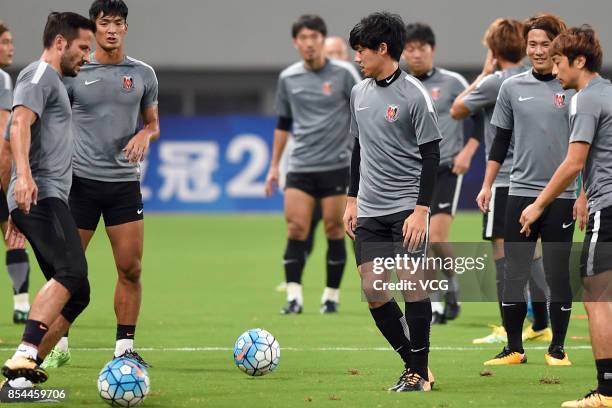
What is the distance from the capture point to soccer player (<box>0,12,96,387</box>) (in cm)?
712

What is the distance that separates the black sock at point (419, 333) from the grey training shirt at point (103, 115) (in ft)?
7.60

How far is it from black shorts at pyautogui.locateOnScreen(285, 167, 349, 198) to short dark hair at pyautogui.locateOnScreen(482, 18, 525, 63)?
264 cm

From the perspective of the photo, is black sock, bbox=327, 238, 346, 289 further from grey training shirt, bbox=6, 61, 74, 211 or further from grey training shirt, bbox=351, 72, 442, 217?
grey training shirt, bbox=6, 61, 74, 211

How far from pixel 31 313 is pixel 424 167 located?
2492 mm

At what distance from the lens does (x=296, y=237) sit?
12297mm

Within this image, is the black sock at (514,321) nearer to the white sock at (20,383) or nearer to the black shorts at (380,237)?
the black shorts at (380,237)

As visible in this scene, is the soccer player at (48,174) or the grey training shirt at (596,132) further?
the soccer player at (48,174)

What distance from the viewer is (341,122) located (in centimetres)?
1237

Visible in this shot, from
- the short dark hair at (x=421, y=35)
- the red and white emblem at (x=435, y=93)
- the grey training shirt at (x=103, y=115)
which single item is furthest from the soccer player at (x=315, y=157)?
the grey training shirt at (x=103, y=115)

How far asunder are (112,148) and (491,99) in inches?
124

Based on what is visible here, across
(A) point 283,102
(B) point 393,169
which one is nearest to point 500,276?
(B) point 393,169

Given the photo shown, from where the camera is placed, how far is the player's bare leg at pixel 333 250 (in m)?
12.2

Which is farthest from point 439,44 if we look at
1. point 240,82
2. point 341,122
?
point 341,122

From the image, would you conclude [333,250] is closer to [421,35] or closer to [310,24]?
[310,24]
